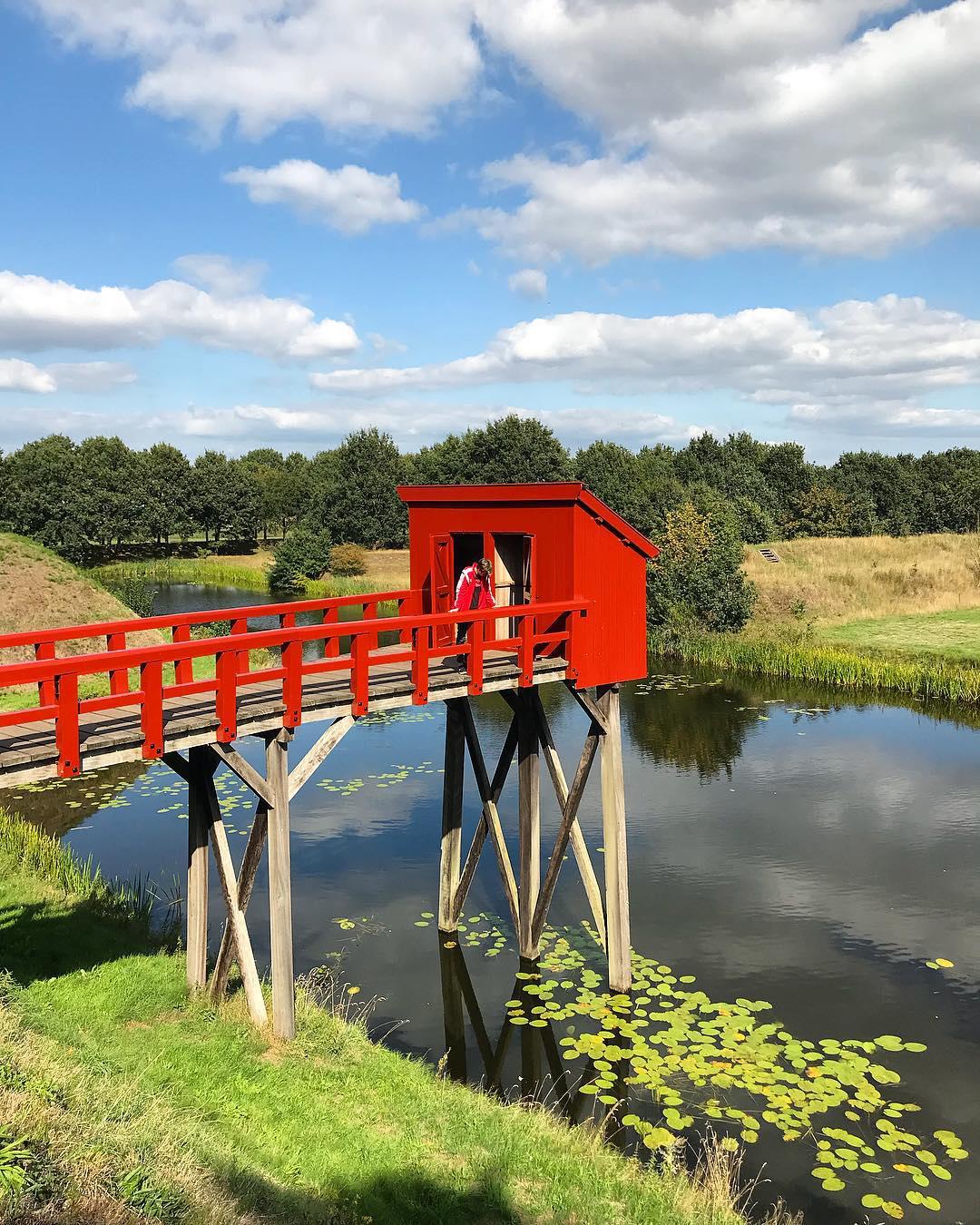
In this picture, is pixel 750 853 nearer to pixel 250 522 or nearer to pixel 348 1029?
pixel 348 1029

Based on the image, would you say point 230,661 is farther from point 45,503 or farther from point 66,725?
point 45,503

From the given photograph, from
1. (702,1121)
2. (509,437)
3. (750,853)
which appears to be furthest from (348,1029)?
(509,437)

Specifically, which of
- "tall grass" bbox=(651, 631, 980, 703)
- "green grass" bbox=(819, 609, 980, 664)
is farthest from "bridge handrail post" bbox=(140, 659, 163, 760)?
"green grass" bbox=(819, 609, 980, 664)

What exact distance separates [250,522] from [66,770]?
3542 inches

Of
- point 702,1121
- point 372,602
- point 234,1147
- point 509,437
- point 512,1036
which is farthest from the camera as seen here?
point 509,437

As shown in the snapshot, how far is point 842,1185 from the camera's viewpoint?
10602mm

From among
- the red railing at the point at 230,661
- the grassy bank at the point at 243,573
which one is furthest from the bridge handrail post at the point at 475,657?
the grassy bank at the point at 243,573

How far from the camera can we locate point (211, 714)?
11.2 meters

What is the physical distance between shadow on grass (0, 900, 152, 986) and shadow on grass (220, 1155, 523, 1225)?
5.71m

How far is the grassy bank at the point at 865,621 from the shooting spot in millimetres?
36188

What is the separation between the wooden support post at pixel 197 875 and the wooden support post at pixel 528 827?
500cm

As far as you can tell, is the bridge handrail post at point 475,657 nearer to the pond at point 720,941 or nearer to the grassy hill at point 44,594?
the pond at point 720,941

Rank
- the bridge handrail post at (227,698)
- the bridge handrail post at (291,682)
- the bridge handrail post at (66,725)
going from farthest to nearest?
the bridge handrail post at (291,682), the bridge handrail post at (227,698), the bridge handrail post at (66,725)

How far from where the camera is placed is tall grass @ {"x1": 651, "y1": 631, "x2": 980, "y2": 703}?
34375mm
